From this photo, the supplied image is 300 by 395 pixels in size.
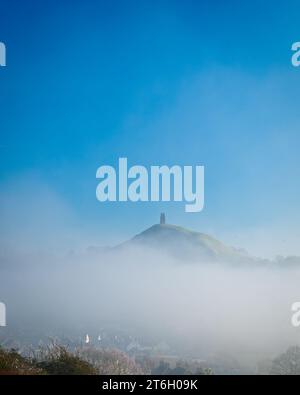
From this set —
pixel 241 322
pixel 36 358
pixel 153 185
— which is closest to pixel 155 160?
pixel 153 185

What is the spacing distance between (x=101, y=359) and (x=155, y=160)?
1695 millimetres

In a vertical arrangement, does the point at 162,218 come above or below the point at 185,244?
Answer: above

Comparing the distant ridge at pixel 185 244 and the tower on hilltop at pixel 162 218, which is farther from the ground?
the tower on hilltop at pixel 162 218

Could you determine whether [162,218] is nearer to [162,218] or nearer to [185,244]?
[162,218]

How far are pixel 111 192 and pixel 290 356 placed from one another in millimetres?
2008

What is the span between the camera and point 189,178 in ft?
15.8

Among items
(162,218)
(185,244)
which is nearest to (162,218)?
(162,218)

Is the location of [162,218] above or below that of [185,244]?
above

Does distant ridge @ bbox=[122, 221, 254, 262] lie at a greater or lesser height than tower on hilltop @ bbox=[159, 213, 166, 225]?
lesser

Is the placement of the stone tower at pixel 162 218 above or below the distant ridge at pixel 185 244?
above

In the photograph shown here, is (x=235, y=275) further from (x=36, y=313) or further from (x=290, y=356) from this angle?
(x=36, y=313)
